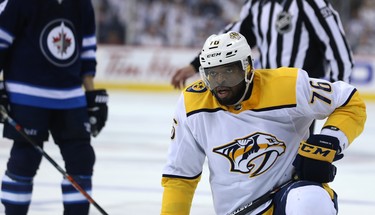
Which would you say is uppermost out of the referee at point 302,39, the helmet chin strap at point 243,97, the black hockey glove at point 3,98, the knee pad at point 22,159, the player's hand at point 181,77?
the referee at point 302,39

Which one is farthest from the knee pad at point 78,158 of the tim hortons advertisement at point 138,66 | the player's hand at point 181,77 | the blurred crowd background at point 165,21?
the blurred crowd background at point 165,21

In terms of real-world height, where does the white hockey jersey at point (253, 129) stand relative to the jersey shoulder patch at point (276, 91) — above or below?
below

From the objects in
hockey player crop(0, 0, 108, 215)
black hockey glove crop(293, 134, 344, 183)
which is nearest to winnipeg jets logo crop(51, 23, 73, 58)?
hockey player crop(0, 0, 108, 215)

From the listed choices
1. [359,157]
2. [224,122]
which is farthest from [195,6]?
[224,122]

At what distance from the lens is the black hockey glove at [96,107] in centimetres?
337

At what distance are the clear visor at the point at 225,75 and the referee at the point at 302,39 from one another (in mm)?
1216

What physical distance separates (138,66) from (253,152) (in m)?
9.67

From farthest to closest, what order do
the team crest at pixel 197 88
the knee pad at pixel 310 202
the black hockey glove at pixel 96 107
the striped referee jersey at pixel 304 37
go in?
the striped referee jersey at pixel 304 37, the black hockey glove at pixel 96 107, the team crest at pixel 197 88, the knee pad at pixel 310 202

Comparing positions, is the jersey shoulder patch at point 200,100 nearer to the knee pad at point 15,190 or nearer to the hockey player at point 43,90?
the hockey player at point 43,90

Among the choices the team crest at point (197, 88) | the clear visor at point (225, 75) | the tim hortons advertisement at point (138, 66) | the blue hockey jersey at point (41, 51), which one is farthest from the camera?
the tim hortons advertisement at point (138, 66)

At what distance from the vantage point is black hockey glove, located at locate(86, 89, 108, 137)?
3367mm

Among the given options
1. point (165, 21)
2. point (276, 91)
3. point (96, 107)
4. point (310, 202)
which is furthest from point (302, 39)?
point (165, 21)

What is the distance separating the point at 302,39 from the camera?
3.59 metres

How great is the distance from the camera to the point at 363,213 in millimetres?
3768
